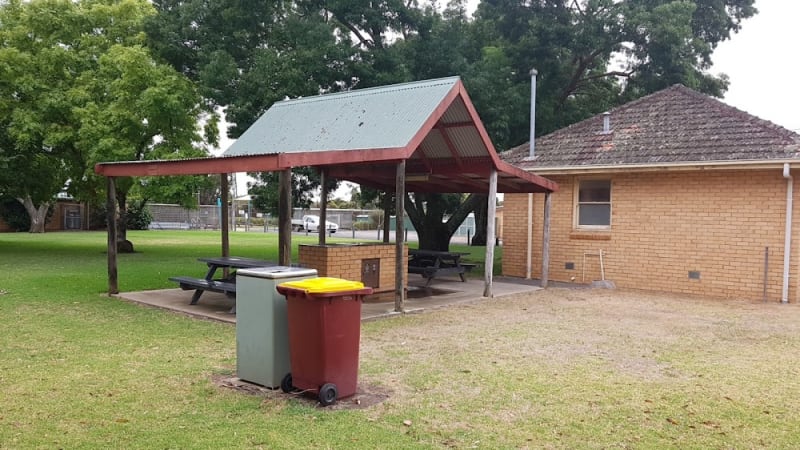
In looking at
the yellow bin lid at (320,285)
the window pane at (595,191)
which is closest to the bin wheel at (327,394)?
the yellow bin lid at (320,285)

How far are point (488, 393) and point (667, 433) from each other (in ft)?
5.13

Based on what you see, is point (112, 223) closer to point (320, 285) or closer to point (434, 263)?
point (434, 263)

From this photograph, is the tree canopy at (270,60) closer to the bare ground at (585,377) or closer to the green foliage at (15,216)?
the bare ground at (585,377)

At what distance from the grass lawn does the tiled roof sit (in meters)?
3.97

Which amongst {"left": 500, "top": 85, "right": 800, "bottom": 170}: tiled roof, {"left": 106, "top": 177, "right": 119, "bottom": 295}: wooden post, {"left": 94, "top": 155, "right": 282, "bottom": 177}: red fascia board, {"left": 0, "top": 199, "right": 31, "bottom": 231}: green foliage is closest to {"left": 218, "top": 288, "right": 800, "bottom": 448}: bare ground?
{"left": 94, "top": 155, "right": 282, "bottom": 177}: red fascia board

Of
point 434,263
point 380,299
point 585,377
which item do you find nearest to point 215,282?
point 380,299

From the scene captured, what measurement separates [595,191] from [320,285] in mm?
11339

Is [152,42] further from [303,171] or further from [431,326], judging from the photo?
[431,326]

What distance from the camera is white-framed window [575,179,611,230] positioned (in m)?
15.0

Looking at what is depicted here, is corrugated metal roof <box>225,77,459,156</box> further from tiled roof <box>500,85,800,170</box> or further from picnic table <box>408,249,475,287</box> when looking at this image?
tiled roof <box>500,85,800,170</box>

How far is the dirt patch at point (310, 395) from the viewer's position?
210 inches

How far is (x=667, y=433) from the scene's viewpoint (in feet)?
15.6

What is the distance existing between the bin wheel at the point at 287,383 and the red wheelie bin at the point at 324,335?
20 millimetres

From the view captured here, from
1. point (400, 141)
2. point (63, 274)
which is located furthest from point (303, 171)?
point (400, 141)
